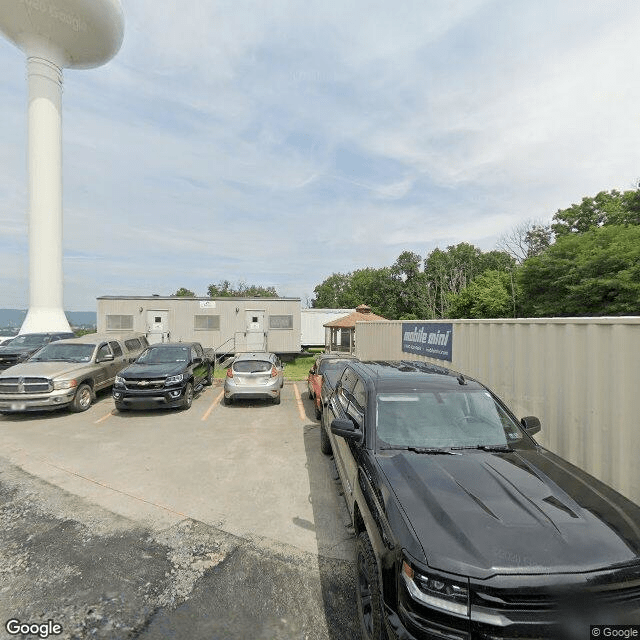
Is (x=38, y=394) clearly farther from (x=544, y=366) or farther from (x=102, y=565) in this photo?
(x=544, y=366)

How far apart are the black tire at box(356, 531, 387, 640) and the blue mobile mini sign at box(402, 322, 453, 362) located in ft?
17.9

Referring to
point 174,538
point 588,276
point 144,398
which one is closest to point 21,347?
point 144,398

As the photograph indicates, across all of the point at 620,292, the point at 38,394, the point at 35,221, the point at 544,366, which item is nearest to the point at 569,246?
the point at 620,292

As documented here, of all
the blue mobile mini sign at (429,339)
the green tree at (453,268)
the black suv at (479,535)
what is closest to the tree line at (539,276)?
the green tree at (453,268)

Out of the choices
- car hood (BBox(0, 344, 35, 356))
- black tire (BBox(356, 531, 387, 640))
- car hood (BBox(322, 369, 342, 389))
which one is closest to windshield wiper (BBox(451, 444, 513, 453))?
black tire (BBox(356, 531, 387, 640))

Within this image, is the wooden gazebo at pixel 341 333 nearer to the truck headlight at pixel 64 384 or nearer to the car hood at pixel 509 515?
the truck headlight at pixel 64 384

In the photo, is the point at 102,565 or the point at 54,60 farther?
the point at 54,60

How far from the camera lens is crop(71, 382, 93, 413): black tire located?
9.12 meters

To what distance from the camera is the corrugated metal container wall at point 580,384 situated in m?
3.44

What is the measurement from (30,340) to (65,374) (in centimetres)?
854

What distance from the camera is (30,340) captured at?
1523cm

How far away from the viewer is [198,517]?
14.0 feet

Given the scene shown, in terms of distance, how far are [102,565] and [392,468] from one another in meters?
2.83

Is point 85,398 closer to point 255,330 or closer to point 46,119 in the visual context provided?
point 255,330
